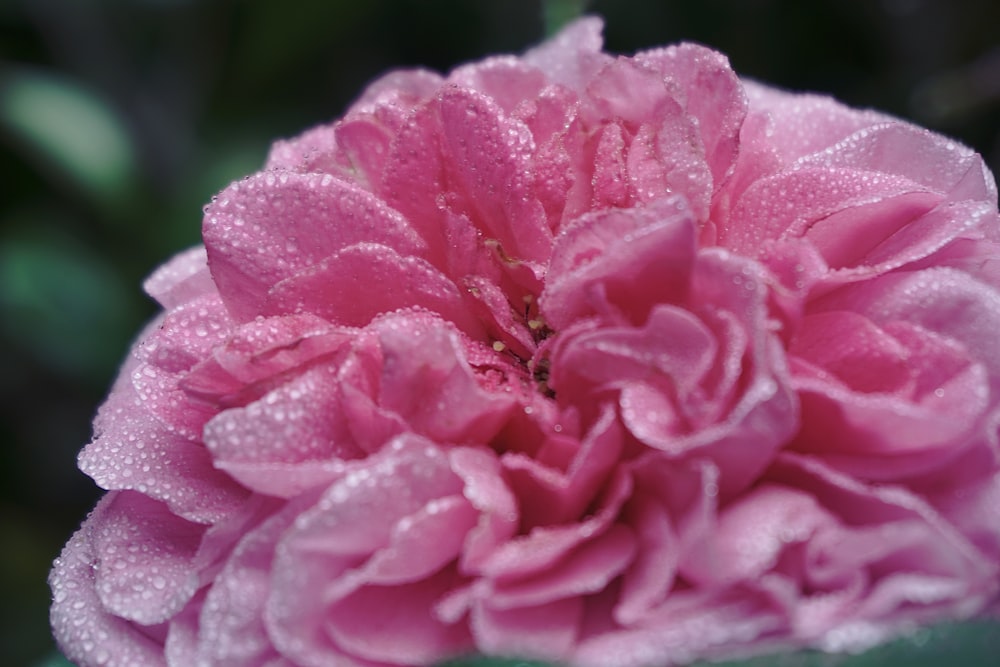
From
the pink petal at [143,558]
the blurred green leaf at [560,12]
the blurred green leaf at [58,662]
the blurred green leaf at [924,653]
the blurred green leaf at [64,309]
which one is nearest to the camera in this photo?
the blurred green leaf at [924,653]

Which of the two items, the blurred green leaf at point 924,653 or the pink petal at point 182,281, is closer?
the blurred green leaf at point 924,653

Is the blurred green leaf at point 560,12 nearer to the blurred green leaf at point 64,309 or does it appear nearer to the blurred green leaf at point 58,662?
the blurred green leaf at point 58,662

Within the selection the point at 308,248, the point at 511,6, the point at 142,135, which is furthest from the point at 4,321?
the point at 308,248

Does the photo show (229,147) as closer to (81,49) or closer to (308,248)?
(81,49)

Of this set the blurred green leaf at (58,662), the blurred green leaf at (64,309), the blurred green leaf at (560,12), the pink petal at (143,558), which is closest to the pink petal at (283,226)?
the pink petal at (143,558)

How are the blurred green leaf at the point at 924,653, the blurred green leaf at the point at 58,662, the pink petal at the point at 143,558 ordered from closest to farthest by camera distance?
the blurred green leaf at the point at 924,653
the pink petal at the point at 143,558
the blurred green leaf at the point at 58,662

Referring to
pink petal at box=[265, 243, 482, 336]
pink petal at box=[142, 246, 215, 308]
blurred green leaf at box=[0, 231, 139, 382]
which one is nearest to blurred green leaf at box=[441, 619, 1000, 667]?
pink petal at box=[265, 243, 482, 336]

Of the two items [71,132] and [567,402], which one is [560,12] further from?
[71,132]
